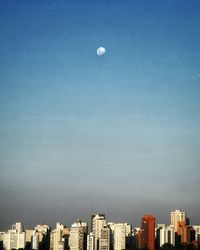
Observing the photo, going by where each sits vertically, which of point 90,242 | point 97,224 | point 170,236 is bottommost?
point 90,242

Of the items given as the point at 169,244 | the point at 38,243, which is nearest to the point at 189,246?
the point at 169,244

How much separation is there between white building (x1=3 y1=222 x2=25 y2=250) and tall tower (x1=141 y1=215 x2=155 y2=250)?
2.70 meters

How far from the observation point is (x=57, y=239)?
10.3 m

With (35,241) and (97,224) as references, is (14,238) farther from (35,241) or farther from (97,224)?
(97,224)

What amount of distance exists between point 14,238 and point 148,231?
301 cm

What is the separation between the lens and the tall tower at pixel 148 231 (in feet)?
32.8

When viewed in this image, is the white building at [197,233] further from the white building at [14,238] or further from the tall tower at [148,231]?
the white building at [14,238]

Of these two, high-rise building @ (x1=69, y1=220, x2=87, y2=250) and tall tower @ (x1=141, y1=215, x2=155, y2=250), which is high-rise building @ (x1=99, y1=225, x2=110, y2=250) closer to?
high-rise building @ (x1=69, y1=220, x2=87, y2=250)

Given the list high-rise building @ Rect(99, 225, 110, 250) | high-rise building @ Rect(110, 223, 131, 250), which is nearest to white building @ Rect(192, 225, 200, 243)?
high-rise building @ Rect(110, 223, 131, 250)

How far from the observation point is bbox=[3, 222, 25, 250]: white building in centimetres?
1051

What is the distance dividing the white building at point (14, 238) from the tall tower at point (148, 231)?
2.70 metres

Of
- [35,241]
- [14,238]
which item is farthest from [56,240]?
[14,238]

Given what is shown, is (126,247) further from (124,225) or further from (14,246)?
(14,246)

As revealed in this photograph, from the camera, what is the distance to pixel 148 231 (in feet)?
33.1
